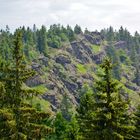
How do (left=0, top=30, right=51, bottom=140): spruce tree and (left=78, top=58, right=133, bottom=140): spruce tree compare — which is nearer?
(left=0, top=30, right=51, bottom=140): spruce tree

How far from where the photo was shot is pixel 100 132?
34125 millimetres

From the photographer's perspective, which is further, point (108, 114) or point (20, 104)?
point (108, 114)

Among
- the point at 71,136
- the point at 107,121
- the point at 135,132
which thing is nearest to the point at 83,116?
the point at 71,136

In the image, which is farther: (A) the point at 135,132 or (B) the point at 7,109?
(A) the point at 135,132

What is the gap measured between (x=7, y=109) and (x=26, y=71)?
371 cm

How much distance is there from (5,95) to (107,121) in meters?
9.26

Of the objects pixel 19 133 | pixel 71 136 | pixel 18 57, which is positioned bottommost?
pixel 71 136

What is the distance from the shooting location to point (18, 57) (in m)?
34.2

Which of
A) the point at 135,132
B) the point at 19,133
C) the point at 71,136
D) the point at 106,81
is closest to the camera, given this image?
the point at 19,133

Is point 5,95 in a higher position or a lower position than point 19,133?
higher

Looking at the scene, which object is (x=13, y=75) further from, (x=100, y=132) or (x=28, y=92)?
(x=100, y=132)

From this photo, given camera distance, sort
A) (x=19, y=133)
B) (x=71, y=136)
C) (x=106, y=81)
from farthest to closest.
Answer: (x=71, y=136) < (x=106, y=81) < (x=19, y=133)

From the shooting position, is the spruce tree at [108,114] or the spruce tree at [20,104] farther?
the spruce tree at [108,114]

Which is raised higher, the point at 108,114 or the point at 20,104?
the point at 20,104
